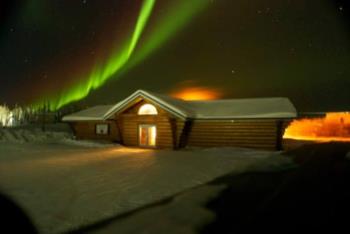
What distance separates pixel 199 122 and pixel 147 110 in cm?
416

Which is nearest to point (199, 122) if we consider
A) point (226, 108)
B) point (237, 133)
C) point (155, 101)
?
point (226, 108)

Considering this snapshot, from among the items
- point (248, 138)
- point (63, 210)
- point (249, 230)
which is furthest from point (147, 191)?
point (248, 138)

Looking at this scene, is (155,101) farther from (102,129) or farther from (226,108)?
(102,129)

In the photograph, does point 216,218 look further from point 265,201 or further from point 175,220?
point 265,201

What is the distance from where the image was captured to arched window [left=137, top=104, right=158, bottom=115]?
740 inches

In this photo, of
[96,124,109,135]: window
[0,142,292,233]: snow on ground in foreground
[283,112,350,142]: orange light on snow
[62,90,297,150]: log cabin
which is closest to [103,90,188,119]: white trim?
[62,90,297,150]: log cabin

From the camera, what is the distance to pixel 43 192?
677 cm

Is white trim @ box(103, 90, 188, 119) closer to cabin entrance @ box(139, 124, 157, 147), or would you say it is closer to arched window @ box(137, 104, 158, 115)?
arched window @ box(137, 104, 158, 115)

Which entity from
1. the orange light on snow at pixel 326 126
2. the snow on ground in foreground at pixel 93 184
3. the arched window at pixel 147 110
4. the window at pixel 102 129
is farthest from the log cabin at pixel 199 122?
the orange light on snow at pixel 326 126

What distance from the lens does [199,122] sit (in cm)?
1864

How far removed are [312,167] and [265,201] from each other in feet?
18.4

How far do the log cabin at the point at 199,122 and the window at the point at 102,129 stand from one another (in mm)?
1946

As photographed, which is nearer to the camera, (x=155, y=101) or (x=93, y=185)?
(x=93, y=185)

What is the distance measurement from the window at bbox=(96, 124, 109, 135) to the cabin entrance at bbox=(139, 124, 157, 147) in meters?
4.40
